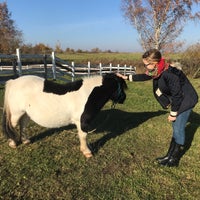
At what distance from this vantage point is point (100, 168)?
13.5 feet

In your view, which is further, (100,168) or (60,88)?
(60,88)

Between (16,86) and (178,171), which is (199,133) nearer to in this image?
(178,171)

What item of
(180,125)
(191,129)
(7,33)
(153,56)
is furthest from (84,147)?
(7,33)

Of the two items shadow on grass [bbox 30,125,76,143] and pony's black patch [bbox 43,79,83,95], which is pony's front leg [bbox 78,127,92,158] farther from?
shadow on grass [bbox 30,125,76,143]

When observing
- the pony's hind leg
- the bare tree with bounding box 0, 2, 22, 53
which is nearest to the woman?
the pony's hind leg

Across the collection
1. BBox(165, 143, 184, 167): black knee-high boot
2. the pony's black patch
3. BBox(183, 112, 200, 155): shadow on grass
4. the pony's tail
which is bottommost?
BBox(183, 112, 200, 155): shadow on grass

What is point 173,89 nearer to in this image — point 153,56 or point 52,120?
point 153,56

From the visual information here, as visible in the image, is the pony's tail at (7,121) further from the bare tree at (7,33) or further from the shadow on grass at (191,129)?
the bare tree at (7,33)

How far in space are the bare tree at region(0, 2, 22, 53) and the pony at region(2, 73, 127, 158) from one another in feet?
93.0

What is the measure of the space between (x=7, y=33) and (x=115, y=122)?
28.1 meters

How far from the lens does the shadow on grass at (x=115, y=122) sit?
5.41 meters

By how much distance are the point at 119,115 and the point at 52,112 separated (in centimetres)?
336

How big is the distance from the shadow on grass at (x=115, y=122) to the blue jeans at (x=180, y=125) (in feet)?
4.88

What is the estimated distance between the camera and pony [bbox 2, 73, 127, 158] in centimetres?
418
